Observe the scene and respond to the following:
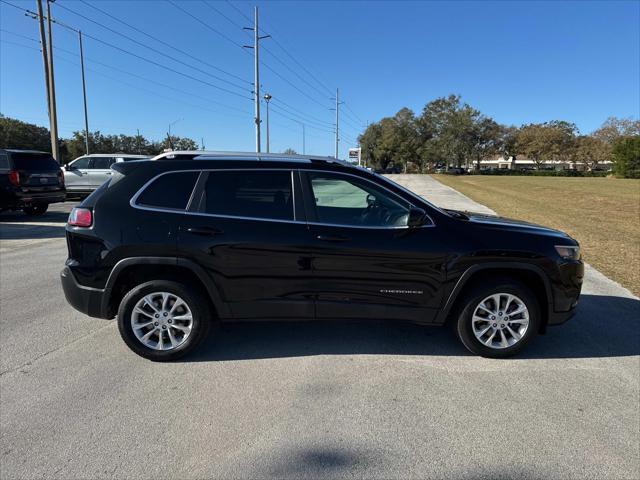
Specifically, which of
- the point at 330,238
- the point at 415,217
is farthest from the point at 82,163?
the point at 415,217

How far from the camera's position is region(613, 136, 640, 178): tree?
5878 centimetres

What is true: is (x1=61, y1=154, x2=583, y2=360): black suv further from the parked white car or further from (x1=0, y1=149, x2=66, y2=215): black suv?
the parked white car

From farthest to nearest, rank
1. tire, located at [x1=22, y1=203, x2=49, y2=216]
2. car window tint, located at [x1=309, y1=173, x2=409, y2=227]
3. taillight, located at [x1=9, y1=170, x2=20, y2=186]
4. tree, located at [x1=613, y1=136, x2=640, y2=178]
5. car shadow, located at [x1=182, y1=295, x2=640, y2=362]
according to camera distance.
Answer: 1. tree, located at [x1=613, y1=136, x2=640, y2=178]
2. tire, located at [x1=22, y1=203, x2=49, y2=216]
3. taillight, located at [x1=9, y1=170, x2=20, y2=186]
4. car shadow, located at [x1=182, y1=295, x2=640, y2=362]
5. car window tint, located at [x1=309, y1=173, x2=409, y2=227]

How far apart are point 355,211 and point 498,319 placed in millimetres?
1642

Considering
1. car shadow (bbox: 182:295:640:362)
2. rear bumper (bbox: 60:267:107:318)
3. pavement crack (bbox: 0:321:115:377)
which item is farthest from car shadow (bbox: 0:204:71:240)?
car shadow (bbox: 182:295:640:362)

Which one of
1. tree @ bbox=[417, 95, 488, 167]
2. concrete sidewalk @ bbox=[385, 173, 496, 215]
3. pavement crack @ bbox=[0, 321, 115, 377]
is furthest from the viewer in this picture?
tree @ bbox=[417, 95, 488, 167]

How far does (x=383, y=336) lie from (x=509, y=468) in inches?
75.7

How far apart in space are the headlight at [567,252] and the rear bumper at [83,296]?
13.5ft

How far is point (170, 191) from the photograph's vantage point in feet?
12.1

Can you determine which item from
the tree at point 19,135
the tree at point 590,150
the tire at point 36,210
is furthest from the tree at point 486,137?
the tire at point 36,210

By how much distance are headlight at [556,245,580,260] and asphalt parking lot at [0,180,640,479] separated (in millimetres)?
942

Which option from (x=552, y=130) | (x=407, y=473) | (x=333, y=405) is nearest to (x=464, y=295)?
(x=333, y=405)

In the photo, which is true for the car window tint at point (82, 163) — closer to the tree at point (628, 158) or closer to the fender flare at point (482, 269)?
the fender flare at point (482, 269)

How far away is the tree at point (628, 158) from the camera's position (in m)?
58.8
